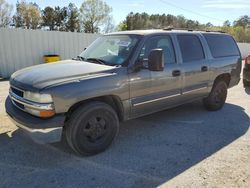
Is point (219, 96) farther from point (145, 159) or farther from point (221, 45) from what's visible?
point (145, 159)

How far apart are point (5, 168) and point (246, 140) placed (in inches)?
155

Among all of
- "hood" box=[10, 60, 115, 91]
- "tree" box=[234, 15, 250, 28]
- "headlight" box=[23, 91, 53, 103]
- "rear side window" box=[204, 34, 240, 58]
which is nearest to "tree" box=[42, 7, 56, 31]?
"rear side window" box=[204, 34, 240, 58]

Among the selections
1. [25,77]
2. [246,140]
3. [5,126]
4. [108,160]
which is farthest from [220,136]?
[5,126]

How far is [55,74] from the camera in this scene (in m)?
3.83

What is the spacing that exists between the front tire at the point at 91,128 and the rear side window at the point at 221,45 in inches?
127

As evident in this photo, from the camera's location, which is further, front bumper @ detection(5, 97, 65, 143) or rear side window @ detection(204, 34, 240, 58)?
rear side window @ detection(204, 34, 240, 58)

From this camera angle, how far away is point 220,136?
4.80 meters

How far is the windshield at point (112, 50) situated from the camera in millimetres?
4398

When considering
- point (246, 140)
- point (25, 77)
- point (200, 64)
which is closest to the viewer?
point (25, 77)

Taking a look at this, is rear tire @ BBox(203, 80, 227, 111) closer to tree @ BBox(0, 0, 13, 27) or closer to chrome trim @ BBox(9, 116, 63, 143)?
chrome trim @ BBox(9, 116, 63, 143)

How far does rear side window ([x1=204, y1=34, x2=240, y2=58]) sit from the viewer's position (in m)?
6.09

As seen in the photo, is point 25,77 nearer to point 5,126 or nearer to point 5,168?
point 5,168

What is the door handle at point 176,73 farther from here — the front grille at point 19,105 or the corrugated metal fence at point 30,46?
the corrugated metal fence at point 30,46

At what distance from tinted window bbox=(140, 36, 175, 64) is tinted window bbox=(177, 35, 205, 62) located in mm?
308
